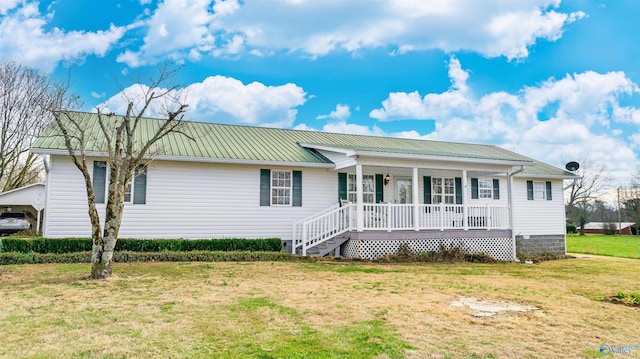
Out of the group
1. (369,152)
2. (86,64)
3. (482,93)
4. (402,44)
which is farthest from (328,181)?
(86,64)

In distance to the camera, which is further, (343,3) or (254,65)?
(254,65)

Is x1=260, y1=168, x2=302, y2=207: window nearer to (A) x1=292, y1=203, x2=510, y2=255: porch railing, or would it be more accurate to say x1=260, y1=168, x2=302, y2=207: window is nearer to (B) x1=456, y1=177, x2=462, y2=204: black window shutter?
(A) x1=292, y1=203, x2=510, y2=255: porch railing

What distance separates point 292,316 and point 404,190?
12.1 meters

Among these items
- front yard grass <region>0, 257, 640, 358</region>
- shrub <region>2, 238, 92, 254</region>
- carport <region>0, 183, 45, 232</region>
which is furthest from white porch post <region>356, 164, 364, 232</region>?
carport <region>0, 183, 45, 232</region>

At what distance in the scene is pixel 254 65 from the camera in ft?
59.7

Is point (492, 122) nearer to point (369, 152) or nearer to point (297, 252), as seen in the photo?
point (369, 152)

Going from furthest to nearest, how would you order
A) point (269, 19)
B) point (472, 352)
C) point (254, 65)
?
1. point (254, 65)
2. point (269, 19)
3. point (472, 352)

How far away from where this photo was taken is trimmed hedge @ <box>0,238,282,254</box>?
465 inches

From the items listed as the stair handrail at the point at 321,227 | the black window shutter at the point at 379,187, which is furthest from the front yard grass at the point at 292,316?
the black window shutter at the point at 379,187

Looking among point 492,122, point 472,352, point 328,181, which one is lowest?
point 472,352

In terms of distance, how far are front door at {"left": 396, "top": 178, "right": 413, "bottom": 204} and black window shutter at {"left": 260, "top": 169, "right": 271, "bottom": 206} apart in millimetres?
5460

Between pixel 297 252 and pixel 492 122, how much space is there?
10.7 metres

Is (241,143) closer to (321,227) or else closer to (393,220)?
(321,227)


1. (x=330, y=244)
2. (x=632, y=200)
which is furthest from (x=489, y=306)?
(x=632, y=200)
